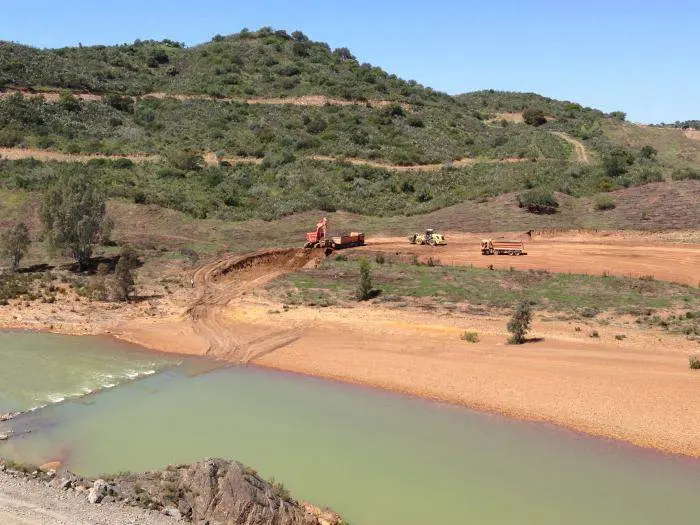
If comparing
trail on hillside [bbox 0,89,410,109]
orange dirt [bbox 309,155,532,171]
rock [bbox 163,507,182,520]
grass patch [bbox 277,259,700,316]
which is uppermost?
trail on hillside [bbox 0,89,410,109]

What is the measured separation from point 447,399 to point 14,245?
93.3ft

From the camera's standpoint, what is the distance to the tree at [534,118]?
88.1 m

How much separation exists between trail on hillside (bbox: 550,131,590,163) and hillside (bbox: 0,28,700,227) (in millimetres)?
421

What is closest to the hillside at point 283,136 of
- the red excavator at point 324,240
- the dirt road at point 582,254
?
the dirt road at point 582,254

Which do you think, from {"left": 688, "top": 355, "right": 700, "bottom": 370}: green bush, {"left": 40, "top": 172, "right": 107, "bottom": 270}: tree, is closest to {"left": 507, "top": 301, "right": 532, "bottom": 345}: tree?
{"left": 688, "top": 355, "right": 700, "bottom": 370}: green bush

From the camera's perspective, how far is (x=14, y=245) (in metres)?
38.0

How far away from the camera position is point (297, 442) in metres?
18.2

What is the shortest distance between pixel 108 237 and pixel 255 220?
39.2 ft

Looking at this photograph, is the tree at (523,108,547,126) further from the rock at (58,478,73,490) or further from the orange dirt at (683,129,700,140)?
the rock at (58,478,73,490)

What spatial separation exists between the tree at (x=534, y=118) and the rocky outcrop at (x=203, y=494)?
267 feet

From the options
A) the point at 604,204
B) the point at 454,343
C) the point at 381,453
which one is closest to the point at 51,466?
the point at 381,453

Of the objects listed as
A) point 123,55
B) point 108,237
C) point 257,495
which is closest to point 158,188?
point 108,237

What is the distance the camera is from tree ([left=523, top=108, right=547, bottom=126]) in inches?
3469

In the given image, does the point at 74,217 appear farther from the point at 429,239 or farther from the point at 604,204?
the point at 604,204
